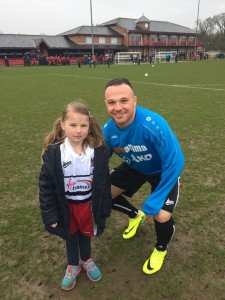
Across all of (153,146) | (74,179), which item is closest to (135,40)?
(153,146)

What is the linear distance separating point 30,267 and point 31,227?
66 centimetres

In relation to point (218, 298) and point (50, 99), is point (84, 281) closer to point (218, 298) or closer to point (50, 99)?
point (218, 298)

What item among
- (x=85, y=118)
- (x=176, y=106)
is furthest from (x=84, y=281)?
(x=176, y=106)

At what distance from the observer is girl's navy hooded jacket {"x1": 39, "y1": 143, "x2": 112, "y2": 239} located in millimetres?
2264

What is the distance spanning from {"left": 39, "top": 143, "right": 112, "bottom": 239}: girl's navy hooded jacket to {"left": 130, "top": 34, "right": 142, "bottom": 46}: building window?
65.7m

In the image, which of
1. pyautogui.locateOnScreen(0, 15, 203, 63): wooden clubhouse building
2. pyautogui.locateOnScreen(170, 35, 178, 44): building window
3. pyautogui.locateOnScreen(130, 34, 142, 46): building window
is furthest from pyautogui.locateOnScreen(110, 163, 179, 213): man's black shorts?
pyautogui.locateOnScreen(170, 35, 178, 44): building window

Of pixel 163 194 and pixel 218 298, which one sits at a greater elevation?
pixel 163 194

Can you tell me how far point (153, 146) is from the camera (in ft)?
8.44

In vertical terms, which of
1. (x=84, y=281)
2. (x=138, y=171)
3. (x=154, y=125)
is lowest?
(x=84, y=281)

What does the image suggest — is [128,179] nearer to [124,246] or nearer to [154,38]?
[124,246]

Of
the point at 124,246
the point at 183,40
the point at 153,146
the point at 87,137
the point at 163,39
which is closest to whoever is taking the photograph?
the point at 87,137

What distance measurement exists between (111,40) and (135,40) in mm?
5867

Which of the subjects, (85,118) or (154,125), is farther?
(154,125)

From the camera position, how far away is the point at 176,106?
973 centimetres
